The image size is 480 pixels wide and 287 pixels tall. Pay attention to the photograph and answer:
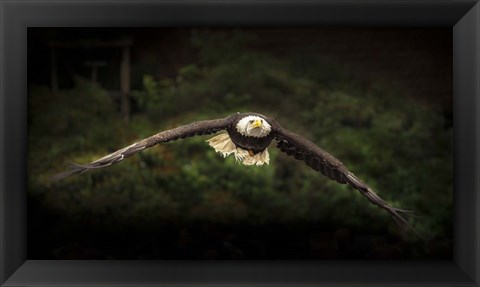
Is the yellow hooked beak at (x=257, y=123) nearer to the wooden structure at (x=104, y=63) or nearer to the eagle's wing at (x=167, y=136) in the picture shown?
the eagle's wing at (x=167, y=136)

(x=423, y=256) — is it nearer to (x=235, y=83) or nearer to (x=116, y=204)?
(x=235, y=83)

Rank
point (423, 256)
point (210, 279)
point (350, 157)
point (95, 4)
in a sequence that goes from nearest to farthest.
→ point (95, 4)
point (210, 279)
point (423, 256)
point (350, 157)

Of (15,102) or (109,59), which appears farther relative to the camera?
(109,59)

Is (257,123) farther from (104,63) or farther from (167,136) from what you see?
(104,63)

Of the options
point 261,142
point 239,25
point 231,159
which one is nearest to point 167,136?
point 261,142

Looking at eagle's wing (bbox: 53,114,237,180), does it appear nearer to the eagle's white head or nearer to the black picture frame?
the eagle's white head

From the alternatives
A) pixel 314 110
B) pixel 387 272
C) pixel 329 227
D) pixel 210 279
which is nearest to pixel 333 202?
pixel 329 227

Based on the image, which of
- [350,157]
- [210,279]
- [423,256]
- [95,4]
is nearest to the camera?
[95,4]

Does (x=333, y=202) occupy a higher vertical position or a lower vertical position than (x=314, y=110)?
lower
